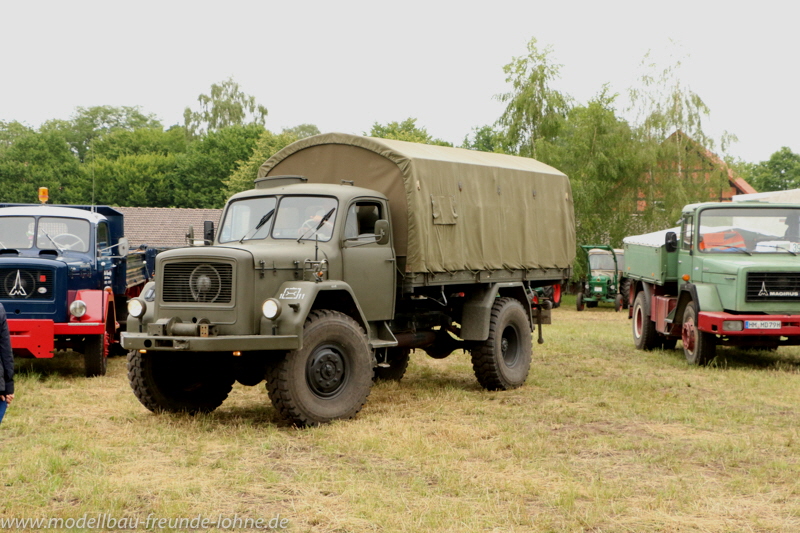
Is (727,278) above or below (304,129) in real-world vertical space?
below

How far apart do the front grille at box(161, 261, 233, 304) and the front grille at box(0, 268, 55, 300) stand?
401cm

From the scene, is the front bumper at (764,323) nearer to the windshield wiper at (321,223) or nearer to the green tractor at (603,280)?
the windshield wiper at (321,223)

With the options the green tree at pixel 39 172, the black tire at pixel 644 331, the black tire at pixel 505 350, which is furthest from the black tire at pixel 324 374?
the green tree at pixel 39 172

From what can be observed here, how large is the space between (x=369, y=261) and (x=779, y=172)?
3286 inches

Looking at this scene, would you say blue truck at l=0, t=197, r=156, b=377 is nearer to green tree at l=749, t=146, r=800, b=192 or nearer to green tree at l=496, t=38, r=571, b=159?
green tree at l=496, t=38, r=571, b=159

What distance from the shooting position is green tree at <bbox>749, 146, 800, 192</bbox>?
83375 mm

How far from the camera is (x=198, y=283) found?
8.73 metres

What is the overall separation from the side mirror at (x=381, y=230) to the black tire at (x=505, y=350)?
7.19ft

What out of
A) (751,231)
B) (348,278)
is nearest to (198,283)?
(348,278)

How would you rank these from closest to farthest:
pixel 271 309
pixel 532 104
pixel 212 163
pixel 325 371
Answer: pixel 271 309 → pixel 325 371 → pixel 532 104 → pixel 212 163

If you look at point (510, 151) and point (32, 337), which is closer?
point (32, 337)

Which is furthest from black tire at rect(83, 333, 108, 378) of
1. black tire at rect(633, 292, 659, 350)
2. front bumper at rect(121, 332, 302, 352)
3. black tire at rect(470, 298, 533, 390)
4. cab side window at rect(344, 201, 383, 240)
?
black tire at rect(633, 292, 659, 350)

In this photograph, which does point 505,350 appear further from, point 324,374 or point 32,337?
point 32,337

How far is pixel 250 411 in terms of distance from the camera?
9.93 metres
